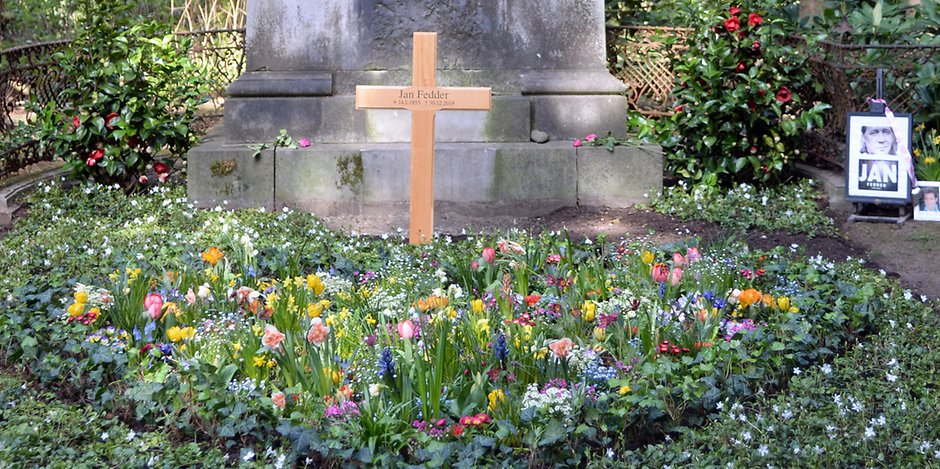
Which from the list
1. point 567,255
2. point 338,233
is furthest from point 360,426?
point 338,233

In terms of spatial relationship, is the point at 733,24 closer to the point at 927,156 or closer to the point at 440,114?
the point at 927,156

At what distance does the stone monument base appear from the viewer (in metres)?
7.31

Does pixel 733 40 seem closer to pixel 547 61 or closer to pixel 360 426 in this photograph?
pixel 547 61

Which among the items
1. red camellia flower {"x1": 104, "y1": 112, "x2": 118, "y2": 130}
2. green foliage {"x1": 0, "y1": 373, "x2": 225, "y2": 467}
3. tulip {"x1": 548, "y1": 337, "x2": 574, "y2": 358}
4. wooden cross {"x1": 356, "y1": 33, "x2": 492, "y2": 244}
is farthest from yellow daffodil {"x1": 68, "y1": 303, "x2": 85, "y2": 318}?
red camellia flower {"x1": 104, "y1": 112, "x2": 118, "y2": 130}

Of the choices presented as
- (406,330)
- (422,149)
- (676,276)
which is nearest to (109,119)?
(422,149)

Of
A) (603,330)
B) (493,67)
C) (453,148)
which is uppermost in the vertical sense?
(493,67)

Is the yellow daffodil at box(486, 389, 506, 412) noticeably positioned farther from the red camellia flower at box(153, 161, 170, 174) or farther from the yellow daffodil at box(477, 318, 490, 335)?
the red camellia flower at box(153, 161, 170, 174)

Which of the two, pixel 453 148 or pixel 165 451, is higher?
pixel 453 148

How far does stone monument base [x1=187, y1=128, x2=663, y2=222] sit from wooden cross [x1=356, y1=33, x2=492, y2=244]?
107cm

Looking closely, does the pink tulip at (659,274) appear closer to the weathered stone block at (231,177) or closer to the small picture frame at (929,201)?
the small picture frame at (929,201)

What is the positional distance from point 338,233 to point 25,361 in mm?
2503

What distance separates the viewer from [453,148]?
7355 mm

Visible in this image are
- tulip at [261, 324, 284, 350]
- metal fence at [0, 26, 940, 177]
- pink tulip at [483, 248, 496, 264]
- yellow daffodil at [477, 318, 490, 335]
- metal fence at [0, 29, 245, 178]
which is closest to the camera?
tulip at [261, 324, 284, 350]

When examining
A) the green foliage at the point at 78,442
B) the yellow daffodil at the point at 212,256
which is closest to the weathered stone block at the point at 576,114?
the yellow daffodil at the point at 212,256
